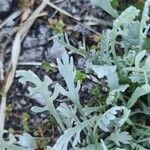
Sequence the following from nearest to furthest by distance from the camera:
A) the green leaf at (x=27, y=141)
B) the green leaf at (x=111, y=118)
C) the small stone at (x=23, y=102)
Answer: the green leaf at (x=111, y=118), the green leaf at (x=27, y=141), the small stone at (x=23, y=102)

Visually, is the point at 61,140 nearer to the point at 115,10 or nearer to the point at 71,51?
the point at 71,51

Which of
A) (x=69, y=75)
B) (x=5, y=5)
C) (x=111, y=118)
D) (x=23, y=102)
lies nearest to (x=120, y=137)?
(x=111, y=118)

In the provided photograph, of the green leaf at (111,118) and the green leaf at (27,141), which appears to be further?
the green leaf at (27,141)

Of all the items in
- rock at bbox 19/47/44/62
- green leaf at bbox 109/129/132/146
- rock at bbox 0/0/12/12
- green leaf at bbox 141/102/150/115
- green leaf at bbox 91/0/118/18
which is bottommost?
green leaf at bbox 109/129/132/146

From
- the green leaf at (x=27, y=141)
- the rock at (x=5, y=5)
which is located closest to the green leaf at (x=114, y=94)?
the green leaf at (x=27, y=141)

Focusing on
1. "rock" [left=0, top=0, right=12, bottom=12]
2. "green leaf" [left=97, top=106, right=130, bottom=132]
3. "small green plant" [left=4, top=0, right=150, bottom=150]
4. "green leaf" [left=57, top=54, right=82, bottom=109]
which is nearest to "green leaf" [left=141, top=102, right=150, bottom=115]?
"small green plant" [left=4, top=0, right=150, bottom=150]

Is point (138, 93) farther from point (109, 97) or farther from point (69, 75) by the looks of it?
point (69, 75)

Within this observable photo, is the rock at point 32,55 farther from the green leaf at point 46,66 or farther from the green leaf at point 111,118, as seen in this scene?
the green leaf at point 111,118

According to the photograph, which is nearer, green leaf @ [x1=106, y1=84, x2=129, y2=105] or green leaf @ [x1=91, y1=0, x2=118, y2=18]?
green leaf @ [x1=106, y1=84, x2=129, y2=105]

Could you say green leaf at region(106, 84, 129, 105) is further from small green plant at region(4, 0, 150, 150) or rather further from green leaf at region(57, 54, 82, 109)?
green leaf at region(57, 54, 82, 109)
